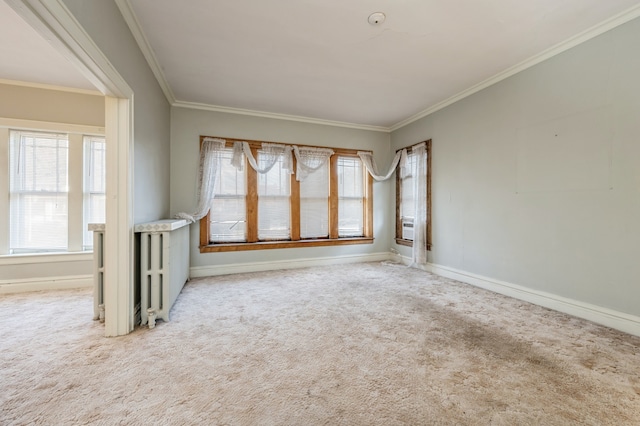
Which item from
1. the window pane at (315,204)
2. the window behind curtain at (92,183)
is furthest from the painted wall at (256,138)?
the window behind curtain at (92,183)

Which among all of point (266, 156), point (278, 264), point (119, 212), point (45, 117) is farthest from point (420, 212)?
point (45, 117)

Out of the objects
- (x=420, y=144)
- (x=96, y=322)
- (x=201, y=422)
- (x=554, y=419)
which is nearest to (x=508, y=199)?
(x=420, y=144)

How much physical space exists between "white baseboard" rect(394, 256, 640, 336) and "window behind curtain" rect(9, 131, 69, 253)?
17.8 feet

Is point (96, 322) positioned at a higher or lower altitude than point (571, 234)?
lower

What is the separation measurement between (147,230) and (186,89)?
7.12ft

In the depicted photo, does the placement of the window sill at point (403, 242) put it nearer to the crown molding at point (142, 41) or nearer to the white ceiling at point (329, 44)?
the white ceiling at point (329, 44)

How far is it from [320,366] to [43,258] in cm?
382

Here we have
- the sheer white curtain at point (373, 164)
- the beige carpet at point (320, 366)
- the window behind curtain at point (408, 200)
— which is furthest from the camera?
the sheer white curtain at point (373, 164)

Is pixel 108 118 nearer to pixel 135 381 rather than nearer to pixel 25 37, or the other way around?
pixel 25 37

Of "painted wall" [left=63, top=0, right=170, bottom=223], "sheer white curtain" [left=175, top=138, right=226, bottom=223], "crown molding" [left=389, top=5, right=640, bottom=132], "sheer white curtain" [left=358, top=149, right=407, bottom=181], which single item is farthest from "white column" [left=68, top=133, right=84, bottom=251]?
"crown molding" [left=389, top=5, right=640, bottom=132]

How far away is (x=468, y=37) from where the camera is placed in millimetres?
2391

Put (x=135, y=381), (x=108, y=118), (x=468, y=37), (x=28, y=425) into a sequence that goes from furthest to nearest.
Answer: (x=468, y=37), (x=108, y=118), (x=135, y=381), (x=28, y=425)

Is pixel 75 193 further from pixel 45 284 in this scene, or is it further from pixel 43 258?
pixel 45 284

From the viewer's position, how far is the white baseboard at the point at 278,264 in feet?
12.9
